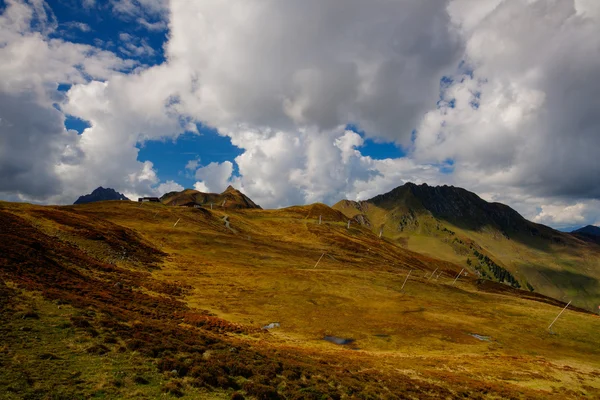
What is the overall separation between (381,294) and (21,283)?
84.4 meters

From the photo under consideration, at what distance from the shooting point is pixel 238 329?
161ft

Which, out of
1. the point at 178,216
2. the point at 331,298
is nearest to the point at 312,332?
the point at 331,298

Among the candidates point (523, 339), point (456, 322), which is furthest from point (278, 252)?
point (523, 339)

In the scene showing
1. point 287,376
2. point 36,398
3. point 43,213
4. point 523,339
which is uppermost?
point 43,213

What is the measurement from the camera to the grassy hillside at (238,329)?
21844 mm

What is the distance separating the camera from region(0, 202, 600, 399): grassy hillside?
21.8 meters

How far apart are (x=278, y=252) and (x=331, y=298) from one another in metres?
61.5

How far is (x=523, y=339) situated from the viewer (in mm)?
73562

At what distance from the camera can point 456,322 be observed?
257 feet

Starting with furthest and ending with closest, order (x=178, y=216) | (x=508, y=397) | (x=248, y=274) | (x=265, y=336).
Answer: (x=178, y=216)
(x=248, y=274)
(x=265, y=336)
(x=508, y=397)

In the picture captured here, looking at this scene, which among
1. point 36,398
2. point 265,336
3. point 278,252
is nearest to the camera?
point 36,398

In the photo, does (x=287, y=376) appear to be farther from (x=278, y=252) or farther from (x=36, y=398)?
(x=278, y=252)

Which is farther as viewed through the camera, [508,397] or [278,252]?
[278,252]

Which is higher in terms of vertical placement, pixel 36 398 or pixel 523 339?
pixel 36 398
